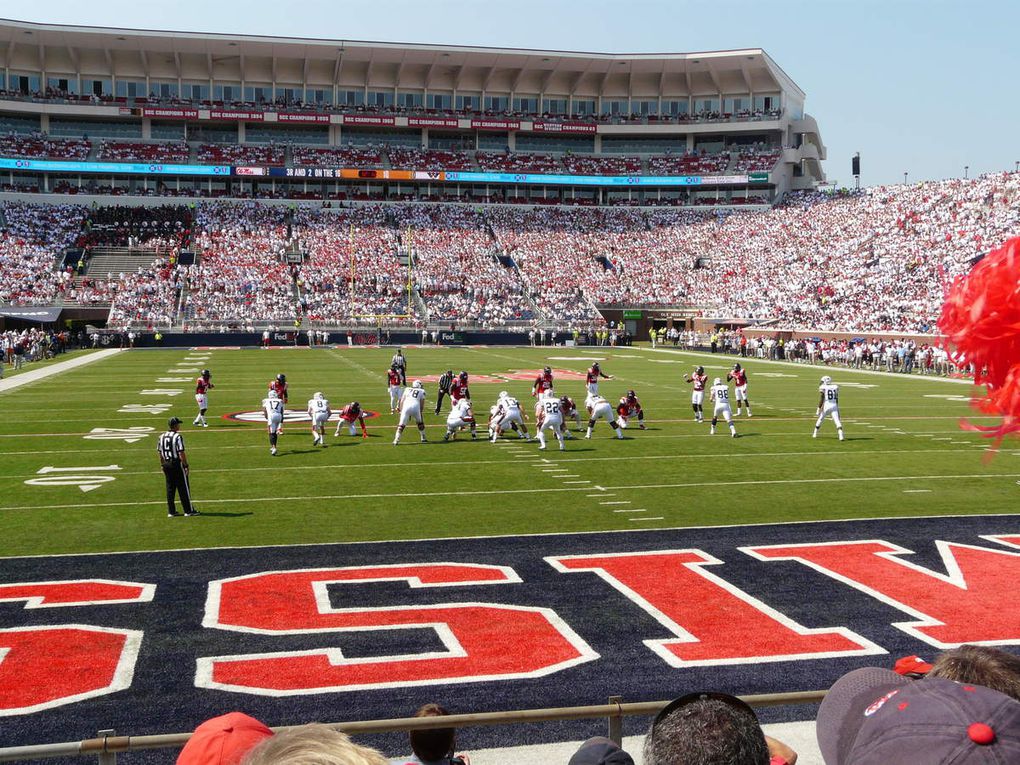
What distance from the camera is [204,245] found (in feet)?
210

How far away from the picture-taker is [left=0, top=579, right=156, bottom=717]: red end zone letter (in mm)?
7008

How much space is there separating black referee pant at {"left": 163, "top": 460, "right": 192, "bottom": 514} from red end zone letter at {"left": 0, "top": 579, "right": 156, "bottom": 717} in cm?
326

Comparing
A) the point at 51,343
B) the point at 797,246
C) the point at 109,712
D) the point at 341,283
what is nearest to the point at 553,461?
the point at 109,712

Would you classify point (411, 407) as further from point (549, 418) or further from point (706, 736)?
point (706, 736)

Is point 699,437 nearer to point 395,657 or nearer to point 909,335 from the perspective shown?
point 395,657

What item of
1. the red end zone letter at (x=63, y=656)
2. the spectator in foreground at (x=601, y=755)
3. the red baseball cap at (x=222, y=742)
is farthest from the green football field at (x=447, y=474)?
the spectator in foreground at (x=601, y=755)

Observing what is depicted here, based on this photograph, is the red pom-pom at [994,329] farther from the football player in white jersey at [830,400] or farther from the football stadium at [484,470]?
the football player in white jersey at [830,400]

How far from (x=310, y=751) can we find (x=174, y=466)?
11.5m

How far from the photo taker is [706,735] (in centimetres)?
248

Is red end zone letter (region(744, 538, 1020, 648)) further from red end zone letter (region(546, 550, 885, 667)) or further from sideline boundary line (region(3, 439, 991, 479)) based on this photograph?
sideline boundary line (region(3, 439, 991, 479))

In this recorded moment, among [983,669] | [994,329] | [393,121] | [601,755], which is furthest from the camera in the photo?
[393,121]

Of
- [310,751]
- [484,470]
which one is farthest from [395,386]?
[310,751]

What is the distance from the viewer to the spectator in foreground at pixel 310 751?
175 cm

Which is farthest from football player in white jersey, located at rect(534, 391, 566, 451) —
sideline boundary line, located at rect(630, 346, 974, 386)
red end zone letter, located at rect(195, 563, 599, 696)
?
sideline boundary line, located at rect(630, 346, 974, 386)
